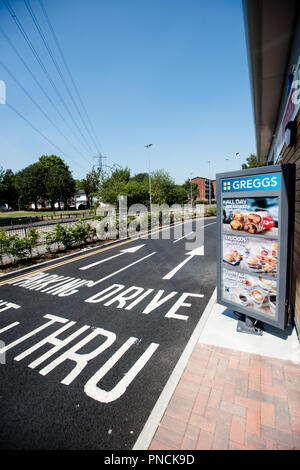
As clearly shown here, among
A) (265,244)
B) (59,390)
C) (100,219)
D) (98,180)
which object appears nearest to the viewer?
(59,390)

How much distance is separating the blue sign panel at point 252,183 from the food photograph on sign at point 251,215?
17 cm

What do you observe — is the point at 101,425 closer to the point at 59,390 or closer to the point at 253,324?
the point at 59,390

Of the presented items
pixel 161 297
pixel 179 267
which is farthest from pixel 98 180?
pixel 161 297

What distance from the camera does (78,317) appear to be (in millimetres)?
5465

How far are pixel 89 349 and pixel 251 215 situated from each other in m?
3.82

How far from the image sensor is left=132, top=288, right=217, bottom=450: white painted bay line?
2.54 metres

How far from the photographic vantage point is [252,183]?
3.92 metres

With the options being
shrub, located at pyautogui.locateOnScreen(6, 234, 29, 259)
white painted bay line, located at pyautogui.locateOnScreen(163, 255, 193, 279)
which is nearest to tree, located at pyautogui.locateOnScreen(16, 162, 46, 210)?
shrub, located at pyautogui.locateOnScreen(6, 234, 29, 259)

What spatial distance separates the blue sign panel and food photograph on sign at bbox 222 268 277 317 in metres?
1.57

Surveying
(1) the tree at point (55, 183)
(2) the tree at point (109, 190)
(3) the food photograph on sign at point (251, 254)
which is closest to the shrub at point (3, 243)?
(3) the food photograph on sign at point (251, 254)

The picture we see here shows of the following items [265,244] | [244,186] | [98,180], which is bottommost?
[265,244]

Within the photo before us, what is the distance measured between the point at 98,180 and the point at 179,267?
32838 mm

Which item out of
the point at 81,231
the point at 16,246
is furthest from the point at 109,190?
the point at 16,246
